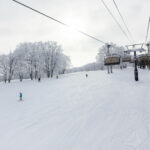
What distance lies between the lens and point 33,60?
36.9m

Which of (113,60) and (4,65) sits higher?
(4,65)

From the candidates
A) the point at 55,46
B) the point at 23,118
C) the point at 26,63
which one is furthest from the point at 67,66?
the point at 23,118

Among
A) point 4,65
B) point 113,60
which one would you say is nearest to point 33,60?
point 4,65

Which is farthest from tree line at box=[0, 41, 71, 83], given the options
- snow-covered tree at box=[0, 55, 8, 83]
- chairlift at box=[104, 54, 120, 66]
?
chairlift at box=[104, 54, 120, 66]

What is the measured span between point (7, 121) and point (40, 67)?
3371 centimetres

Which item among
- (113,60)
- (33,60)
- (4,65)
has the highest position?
(33,60)

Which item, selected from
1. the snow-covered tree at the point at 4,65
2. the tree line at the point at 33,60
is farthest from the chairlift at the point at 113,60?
the snow-covered tree at the point at 4,65

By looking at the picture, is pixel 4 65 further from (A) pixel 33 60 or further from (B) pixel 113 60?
(B) pixel 113 60

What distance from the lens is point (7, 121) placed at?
6.08m

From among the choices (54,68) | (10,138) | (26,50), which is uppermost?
(26,50)

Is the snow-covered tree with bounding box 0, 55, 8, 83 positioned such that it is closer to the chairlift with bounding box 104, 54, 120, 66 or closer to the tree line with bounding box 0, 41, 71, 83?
the tree line with bounding box 0, 41, 71, 83

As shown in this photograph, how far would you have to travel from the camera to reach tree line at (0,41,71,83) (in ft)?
122

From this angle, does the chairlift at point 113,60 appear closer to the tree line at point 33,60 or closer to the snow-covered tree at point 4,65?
the tree line at point 33,60

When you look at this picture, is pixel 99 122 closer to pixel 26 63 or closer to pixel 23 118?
pixel 23 118
